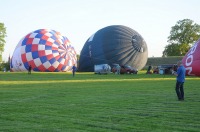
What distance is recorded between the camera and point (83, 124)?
659cm

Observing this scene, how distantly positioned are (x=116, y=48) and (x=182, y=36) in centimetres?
3268

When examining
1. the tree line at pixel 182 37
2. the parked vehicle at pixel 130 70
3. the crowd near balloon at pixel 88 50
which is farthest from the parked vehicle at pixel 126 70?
the tree line at pixel 182 37

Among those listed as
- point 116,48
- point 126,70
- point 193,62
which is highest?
point 116,48

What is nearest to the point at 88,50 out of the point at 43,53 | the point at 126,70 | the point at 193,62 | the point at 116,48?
the point at 116,48

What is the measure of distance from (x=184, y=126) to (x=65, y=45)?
128 feet

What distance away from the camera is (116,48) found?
4206cm

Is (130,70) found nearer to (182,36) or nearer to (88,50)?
(88,50)

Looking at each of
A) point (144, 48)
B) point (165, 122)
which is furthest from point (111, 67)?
point (165, 122)

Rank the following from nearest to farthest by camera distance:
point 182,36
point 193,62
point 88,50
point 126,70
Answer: point 193,62 → point 126,70 → point 88,50 → point 182,36

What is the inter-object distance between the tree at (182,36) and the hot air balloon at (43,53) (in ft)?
104

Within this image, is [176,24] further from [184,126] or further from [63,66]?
[184,126]

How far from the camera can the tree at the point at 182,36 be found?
228 feet

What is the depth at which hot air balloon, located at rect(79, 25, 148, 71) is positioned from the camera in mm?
42062

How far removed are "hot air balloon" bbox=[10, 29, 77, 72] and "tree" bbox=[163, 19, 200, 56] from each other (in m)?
31.7
